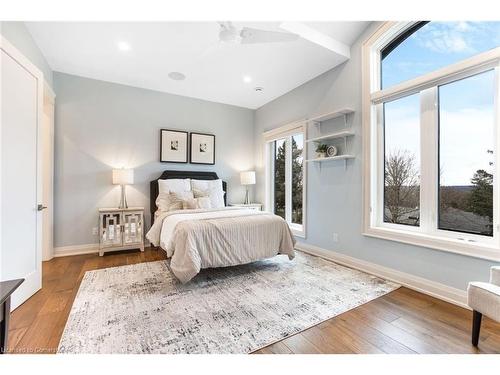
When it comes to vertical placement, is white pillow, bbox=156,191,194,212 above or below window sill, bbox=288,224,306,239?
above

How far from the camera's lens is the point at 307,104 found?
13.1ft

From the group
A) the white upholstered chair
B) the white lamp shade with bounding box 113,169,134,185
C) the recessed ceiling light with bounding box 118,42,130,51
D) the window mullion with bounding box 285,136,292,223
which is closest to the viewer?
the white upholstered chair

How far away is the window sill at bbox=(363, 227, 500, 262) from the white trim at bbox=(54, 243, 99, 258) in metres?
4.18

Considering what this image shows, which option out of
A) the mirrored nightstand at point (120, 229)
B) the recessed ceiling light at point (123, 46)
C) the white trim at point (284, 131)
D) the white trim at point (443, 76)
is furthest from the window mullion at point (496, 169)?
the mirrored nightstand at point (120, 229)

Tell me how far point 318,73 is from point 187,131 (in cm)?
259

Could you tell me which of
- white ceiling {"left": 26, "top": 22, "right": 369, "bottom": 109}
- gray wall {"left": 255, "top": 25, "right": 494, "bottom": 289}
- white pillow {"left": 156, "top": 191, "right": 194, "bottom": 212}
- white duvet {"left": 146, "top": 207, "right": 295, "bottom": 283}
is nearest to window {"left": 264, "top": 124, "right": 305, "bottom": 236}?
gray wall {"left": 255, "top": 25, "right": 494, "bottom": 289}

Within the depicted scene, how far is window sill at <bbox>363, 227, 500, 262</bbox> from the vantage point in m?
2.04

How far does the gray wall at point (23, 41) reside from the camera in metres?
2.23

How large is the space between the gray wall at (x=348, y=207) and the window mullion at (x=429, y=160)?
0.37 meters

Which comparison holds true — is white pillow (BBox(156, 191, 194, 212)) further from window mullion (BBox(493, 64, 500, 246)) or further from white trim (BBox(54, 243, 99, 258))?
window mullion (BBox(493, 64, 500, 246))

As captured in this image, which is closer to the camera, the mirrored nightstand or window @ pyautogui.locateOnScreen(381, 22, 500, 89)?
window @ pyautogui.locateOnScreen(381, 22, 500, 89)
